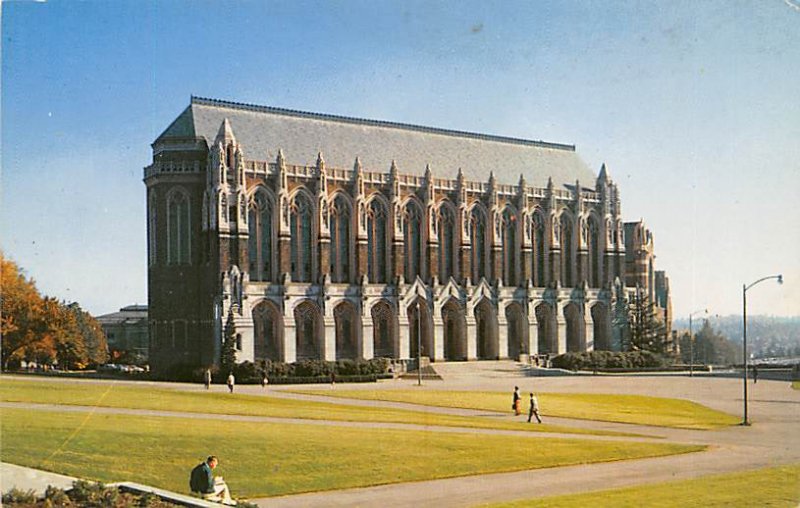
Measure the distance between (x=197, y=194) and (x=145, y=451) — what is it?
46.2 meters

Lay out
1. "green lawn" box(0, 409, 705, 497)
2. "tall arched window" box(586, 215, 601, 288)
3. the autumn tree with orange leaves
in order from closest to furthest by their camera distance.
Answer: "green lawn" box(0, 409, 705, 497) → the autumn tree with orange leaves → "tall arched window" box(586, 215, 601, 288)

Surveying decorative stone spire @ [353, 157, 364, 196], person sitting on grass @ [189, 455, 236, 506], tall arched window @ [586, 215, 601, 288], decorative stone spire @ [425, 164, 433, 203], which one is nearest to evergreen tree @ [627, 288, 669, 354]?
tall arched window @ [586, 215, 601, 288]

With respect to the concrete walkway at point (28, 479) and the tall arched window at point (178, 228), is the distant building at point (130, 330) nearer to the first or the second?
the tall arched window at point (178, 228)

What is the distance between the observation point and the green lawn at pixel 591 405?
45375mm

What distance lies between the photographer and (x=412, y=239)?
8312 cm

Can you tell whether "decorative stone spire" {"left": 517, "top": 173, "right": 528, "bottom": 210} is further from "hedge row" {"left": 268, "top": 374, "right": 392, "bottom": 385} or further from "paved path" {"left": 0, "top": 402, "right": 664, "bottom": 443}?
"paved path" {"left": 0, "top": 402, "right": 664, "bottom": 443}

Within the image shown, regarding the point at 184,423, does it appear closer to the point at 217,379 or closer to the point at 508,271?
the point at 217,379

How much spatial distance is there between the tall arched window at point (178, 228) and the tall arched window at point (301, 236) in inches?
320

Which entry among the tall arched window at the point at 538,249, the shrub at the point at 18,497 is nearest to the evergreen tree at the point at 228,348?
the tall arched window at the point at 538,249

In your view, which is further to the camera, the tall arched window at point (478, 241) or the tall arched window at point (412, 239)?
the tall arched window at point (478, 241)

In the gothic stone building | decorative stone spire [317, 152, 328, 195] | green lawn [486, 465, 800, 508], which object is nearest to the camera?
green lawn [486, 465, 800, 508]

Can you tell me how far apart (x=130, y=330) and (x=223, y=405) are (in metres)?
36.5

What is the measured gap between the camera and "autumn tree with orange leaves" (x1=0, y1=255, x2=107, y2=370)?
3322 cm

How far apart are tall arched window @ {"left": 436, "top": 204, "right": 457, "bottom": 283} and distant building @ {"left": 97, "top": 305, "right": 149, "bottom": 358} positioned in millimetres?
25181
